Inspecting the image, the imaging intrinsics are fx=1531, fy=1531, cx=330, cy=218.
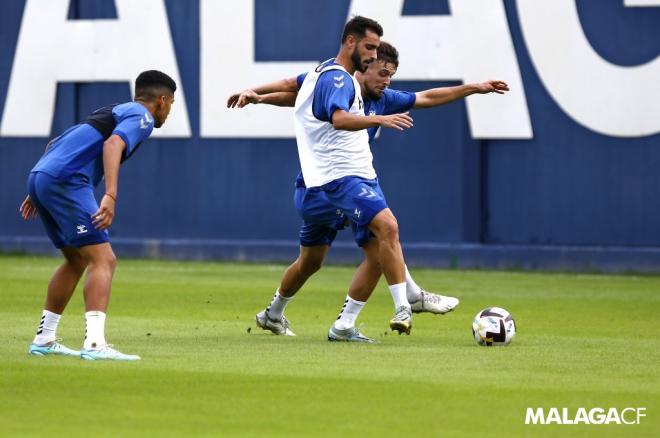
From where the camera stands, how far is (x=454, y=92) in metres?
13.3

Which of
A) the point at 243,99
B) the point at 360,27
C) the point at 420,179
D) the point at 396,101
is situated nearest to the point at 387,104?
the point at 396,101

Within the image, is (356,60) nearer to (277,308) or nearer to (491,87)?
(491,87)

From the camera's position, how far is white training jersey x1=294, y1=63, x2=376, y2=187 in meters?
12.2

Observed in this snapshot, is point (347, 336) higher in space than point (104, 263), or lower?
lower

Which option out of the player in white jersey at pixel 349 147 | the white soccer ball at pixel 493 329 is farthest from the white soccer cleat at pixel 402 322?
the white soccer ball at pixel 493 329

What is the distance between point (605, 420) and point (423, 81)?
14.6 meters

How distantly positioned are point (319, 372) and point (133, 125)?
2191 millimetres

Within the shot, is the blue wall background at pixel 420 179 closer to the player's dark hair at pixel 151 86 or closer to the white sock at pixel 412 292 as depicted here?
the white sock at pixel 412 292

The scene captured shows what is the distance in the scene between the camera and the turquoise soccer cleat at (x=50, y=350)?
1104 centimetres

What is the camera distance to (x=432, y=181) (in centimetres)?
2264

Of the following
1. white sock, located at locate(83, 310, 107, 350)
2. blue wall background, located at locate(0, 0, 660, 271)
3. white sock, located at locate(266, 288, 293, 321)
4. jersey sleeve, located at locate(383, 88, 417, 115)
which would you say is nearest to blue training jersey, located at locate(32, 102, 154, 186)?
white sock, located at locate(83, 310, 107, 350)

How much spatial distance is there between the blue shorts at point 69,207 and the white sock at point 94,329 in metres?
0.51

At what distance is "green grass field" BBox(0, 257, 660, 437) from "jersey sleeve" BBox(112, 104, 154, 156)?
1.54 m

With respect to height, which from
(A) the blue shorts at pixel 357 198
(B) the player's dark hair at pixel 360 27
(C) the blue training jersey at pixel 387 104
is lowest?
(A) the blue shorts at pixel 357 198
